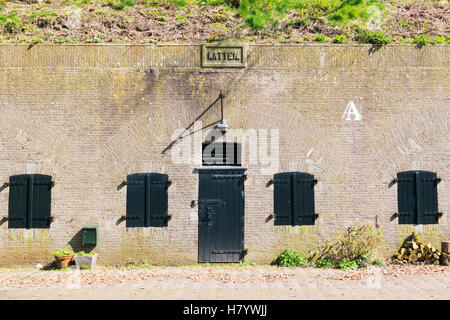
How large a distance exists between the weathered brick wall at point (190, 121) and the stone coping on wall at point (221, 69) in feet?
0.09

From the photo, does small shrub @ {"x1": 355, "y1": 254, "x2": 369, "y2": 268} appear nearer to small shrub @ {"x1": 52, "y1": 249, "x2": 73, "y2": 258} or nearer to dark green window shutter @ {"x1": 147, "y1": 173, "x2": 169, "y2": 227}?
dark green window shutter @ {"x1": 147, "y1": 173, "x2": 169, "y2": 227}

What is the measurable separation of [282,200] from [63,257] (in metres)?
5.78

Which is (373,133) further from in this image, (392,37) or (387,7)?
(387,7)

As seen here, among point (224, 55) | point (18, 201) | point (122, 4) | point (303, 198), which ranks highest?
point (122, 4)

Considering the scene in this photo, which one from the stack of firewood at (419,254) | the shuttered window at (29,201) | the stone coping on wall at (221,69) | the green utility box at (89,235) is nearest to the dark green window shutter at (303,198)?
the stack of firewood at (419,254)

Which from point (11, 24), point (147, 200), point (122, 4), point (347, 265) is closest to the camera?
point (347, 265)

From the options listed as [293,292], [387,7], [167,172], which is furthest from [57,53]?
[387,7]

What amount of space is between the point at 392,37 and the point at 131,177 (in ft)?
28.0

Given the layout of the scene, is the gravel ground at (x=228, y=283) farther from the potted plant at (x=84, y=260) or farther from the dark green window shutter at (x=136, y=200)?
the dark green window shutter at (x=136, y=200)

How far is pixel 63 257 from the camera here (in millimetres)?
10195

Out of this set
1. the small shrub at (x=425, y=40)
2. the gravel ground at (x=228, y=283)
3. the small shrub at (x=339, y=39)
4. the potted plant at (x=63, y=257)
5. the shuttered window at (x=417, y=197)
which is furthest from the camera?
the small shrub at (x=339, y=39)

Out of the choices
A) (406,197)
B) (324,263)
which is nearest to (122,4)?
(324,263)

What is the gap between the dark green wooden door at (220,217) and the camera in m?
10.6

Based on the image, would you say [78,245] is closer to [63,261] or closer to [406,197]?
[63,261]
